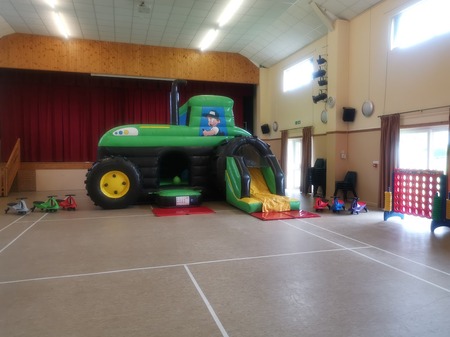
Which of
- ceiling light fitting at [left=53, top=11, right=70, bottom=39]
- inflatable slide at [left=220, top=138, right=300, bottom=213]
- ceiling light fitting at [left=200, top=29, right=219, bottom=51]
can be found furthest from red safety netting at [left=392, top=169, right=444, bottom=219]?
ceiling light fitting at [left=53, top=11, right=70, bottom=39]

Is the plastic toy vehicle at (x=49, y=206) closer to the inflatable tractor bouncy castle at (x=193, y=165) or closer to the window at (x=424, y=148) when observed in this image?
the inflatable tractor bouncy castle at (x=193, y=165)

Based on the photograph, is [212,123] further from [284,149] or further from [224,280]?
[224,280]

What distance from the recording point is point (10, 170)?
10.1 m

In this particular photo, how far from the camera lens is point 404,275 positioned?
3244 mm

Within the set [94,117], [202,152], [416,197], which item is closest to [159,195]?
[202,152]

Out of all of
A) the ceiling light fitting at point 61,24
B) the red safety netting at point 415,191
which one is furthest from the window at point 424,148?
the ceiling light fitting at point 61,24

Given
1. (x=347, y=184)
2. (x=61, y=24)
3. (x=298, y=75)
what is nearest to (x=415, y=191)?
(x=347, y=184)

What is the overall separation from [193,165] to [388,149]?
14.7 feet

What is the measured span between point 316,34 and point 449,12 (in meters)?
3.93

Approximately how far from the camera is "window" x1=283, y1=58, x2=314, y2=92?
10546mm

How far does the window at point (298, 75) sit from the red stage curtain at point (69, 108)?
297 centimetres

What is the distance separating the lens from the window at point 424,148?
6.56 m

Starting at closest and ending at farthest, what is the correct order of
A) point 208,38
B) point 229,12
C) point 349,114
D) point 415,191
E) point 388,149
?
point 415,191 < point 388,149 < point 349,114 < point 229,12 < point 208,38

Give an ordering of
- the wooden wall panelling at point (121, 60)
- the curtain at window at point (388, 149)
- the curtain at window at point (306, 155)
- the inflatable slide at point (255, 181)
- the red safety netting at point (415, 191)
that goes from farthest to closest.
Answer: the wooden wall panelling at point (121, 60)
the curtain at window at point (306, 155)
the curtain at window at point (388, 149)
the inflatable slide at point (255, 181)
the red safety netting at point (415, 191)
